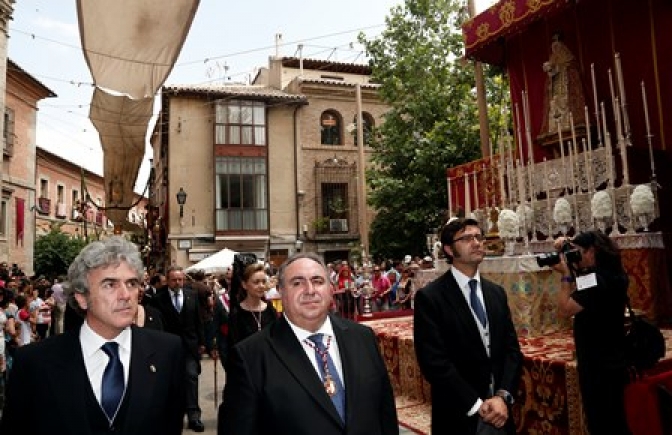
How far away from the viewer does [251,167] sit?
86.5 feet

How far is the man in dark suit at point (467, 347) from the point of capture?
296 centimetres

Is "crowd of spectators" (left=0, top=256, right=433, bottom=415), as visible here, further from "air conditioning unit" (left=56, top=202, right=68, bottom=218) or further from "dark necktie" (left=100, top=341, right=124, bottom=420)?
"air conditioning unit" (left=56, top=202, right=68, bottom=218)

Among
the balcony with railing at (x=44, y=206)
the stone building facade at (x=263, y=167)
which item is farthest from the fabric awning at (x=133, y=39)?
the balcony with railing at (x=44, y=206)

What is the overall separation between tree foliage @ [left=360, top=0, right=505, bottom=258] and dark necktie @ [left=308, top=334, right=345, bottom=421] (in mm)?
15123

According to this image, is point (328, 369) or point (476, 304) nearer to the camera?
point (328, 369)

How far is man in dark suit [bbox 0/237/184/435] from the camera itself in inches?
78.3

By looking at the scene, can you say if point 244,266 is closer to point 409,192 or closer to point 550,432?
point 550,432

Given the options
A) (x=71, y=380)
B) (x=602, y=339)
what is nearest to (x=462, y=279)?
(x=602, y=339)

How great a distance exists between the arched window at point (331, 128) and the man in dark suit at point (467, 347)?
24.8 m

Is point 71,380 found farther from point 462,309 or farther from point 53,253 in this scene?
point 53,253

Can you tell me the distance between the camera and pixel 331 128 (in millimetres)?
27875

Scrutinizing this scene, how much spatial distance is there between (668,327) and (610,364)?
275 centimetres

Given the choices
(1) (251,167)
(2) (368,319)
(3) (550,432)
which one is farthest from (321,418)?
(1) (251,167)

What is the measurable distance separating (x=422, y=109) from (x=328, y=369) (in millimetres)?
16235
